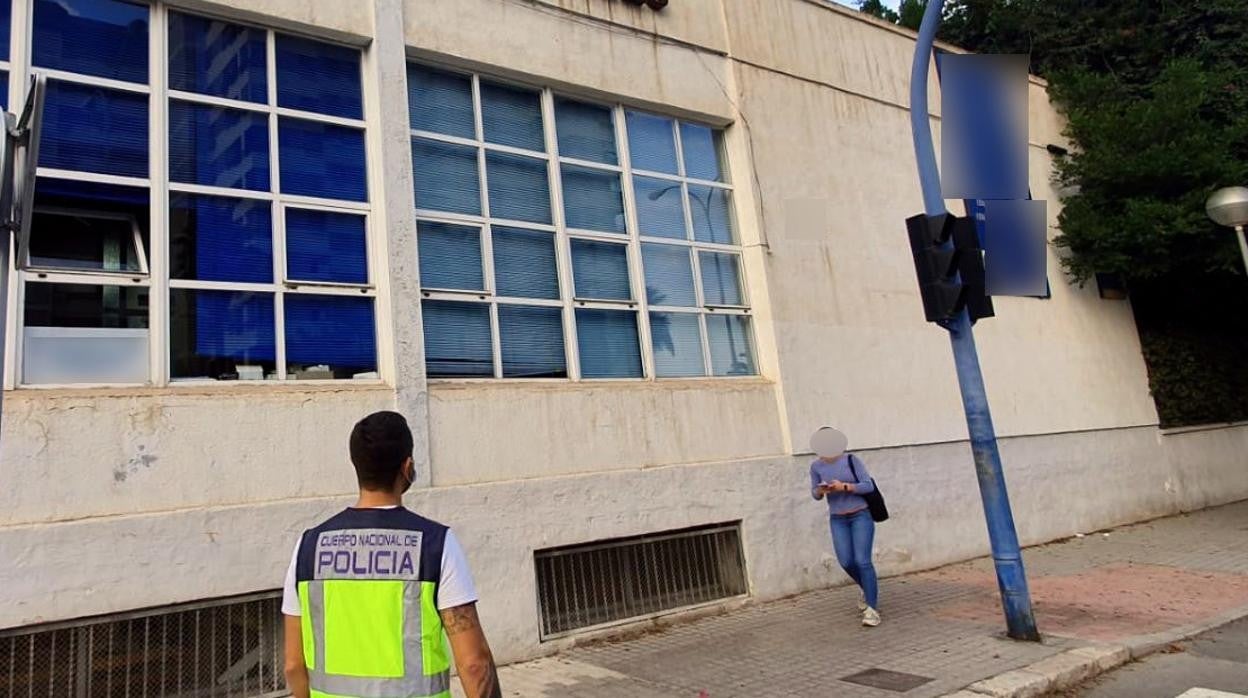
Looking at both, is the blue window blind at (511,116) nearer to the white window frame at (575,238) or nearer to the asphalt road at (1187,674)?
the white window frame at (575,238)

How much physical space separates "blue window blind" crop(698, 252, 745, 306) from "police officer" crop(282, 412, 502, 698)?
662cm

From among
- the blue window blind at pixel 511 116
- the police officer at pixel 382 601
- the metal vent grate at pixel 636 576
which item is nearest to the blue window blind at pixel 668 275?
the blue window blind at pixel 511 116

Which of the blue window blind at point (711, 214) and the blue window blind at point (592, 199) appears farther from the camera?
the blue window blind at point (711, 214)

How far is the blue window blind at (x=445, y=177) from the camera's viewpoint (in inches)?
283

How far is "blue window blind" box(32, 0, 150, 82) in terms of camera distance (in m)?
5.70

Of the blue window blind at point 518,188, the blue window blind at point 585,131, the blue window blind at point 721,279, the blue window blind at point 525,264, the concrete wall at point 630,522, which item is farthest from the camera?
the blue window blind at point 721,279

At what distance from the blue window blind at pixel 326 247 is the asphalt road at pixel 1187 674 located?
596cm

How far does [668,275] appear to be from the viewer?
8.74 m

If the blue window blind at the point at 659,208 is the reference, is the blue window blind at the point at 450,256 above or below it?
below

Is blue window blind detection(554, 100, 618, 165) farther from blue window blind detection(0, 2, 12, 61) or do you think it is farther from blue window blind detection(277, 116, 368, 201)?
blue window blind detection(0, 2, 12, 61)

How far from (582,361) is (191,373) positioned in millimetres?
3304

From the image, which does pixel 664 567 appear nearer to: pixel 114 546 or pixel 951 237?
pixel 951 237

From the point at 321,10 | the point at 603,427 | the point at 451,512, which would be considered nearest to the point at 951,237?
the point at 603,427

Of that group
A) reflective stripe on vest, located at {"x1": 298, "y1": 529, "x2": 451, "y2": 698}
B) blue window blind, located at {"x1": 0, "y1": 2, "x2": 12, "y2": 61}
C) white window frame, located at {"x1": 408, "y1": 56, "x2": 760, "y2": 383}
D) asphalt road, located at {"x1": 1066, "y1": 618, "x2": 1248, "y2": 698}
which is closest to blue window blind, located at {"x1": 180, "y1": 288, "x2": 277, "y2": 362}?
white window frame, located at {"x1": 408, "y1": 56, "x2": 760, "y2": 383}
